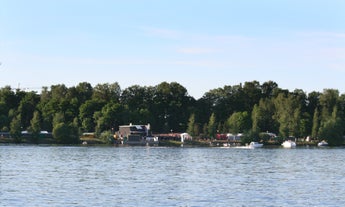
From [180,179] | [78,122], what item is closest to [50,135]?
[78,122]

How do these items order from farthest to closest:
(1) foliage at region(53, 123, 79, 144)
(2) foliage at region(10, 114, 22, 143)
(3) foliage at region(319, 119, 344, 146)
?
(3) foliage at region(319, 119, 344, 146) → (2) foliage at region(10, 114, 22, 143) → (1) foliage at region(53, 123, 79, 144)

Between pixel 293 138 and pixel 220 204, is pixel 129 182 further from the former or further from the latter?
pixel 293 138

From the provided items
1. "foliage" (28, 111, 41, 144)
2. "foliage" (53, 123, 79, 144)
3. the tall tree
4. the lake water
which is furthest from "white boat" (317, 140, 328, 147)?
the lake water

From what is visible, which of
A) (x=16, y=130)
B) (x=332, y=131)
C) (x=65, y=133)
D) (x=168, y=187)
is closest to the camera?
(x=168, y=187)

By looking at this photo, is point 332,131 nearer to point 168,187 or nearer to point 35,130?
point 35,130

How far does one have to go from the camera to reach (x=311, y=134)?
609 feet

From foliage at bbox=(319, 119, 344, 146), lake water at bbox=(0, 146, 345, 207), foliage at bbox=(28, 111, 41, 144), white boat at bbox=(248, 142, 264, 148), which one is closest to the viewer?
lake water at bbox=(0, 146, 345, 207)

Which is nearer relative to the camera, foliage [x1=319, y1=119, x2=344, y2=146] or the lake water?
the lake water

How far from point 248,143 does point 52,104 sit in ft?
193

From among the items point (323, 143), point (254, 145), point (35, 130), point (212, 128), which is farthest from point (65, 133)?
point (323, 143)

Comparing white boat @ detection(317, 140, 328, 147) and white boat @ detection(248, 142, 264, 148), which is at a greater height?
white boat @ detection(317, 140, 328, 147)

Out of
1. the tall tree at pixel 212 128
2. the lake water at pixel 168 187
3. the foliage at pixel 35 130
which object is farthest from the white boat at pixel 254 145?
the lake water at pixel 168 187

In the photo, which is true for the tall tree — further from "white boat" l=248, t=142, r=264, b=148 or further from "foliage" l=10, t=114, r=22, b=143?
"foliage" l=10, t=114, r=22, b=143

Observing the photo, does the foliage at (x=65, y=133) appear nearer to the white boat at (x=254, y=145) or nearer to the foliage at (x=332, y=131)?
the white boat at (x=254, y=145)
